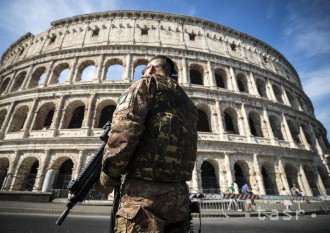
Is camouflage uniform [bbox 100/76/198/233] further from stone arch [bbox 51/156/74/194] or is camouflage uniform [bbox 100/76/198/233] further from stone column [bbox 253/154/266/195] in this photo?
stone column [bbox 253/154/266/195]

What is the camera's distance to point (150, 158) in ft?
4.61

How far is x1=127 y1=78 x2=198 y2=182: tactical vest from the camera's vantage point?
54.2 inches

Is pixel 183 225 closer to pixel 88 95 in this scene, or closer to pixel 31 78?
pixel 88 95

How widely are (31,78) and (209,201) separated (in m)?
18.9

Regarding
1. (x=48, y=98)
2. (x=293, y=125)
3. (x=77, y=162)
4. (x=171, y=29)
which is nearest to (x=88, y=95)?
(x=48, y=98)

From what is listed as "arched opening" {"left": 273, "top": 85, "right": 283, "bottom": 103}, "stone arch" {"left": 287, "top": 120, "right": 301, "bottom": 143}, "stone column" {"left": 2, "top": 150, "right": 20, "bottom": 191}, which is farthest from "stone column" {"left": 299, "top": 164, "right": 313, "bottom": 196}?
"stone column" {"left": 2, "top": 150, "right": 20, "bottom": 191}

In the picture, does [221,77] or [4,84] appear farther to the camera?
[4,84]

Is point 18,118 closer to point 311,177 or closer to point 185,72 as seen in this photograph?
point 185,72

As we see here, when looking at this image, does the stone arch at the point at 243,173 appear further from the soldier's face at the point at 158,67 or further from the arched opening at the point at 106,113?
the soldier's face at the point at 158,67

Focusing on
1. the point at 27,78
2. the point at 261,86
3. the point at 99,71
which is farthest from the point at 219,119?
the point at 27,78

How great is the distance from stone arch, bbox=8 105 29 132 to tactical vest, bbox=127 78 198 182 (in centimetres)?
1801

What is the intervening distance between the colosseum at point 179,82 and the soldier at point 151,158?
11.2 meters

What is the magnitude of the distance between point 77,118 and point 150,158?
16278 mm

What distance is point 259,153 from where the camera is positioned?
1430cm
